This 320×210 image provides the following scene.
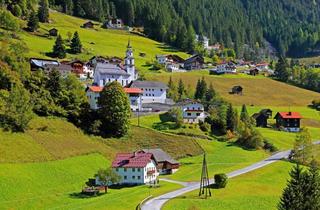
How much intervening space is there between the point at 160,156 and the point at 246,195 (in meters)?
17.8

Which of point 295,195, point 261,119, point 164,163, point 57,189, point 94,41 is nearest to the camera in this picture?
point 295,195

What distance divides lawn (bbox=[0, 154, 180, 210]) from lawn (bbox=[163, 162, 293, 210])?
5102mm

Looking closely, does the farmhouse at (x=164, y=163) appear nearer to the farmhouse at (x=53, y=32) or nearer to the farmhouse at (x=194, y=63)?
the farmhouse at (x=53, y=32)

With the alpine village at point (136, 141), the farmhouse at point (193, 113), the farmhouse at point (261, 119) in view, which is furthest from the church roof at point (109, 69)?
the farmhouse at point (261, 119)

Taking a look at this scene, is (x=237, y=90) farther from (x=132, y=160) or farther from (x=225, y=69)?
(x=132, y=160)

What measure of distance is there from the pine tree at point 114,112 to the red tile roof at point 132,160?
437 inches

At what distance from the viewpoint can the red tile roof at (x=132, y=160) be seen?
68.7 m

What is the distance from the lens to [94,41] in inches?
6511

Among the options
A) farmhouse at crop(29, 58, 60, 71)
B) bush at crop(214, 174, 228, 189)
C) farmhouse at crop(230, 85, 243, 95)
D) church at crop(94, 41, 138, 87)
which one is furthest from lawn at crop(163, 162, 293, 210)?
farmhouse at crop(230, 85, 243, 95)

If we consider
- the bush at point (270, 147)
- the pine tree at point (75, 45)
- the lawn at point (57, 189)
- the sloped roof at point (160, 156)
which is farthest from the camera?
the pine tree at point (75, 45)

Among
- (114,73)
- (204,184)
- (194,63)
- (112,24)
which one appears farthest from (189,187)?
(112,24)

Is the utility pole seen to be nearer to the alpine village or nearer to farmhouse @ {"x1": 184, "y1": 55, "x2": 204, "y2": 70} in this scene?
the alpine village

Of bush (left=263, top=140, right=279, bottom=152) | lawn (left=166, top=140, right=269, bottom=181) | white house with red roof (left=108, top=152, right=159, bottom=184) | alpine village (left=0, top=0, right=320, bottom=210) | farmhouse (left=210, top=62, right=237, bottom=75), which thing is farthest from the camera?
farmhouse (left=210, top=62, right=237, bottom=75)

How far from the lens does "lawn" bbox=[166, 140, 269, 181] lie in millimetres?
74062
